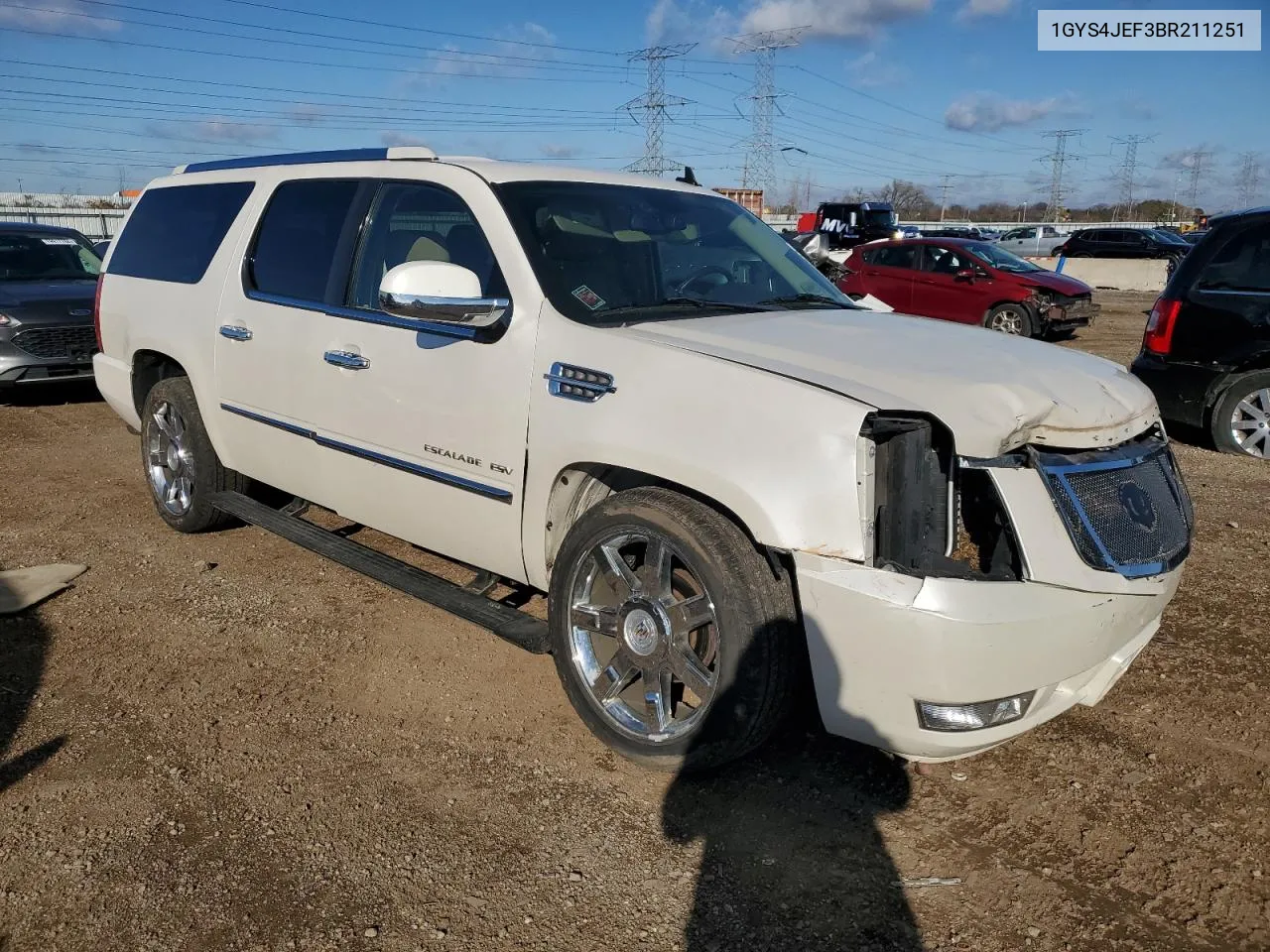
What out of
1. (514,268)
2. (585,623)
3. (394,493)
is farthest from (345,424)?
(585,623)

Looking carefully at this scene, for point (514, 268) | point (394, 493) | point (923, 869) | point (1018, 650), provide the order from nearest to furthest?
point (1018, 650) → point (923, 869) → point (514, 268) → point (394, 493)

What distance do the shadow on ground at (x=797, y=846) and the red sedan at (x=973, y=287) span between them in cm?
1315

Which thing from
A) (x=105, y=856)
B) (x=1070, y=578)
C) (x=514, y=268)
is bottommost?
(x=105, y=856)

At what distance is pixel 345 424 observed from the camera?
162 inches

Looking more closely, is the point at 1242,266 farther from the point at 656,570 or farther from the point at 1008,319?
the point at 1008,319

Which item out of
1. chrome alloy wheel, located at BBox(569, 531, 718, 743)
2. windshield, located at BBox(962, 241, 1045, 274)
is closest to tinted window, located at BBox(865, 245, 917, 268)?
windshield, located at BBox(962, 241, 1045, 274)

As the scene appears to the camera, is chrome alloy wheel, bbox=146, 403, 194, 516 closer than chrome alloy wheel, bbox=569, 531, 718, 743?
No

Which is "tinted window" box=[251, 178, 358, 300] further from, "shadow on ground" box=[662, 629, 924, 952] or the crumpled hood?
"shadow on ground" box=[662, 629, 924, 952]

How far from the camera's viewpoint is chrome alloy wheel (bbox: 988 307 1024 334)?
15734mm

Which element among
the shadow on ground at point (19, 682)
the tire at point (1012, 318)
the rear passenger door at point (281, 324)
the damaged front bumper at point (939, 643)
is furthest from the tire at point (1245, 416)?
the tire at point (1012, 318)

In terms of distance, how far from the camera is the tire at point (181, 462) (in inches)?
205

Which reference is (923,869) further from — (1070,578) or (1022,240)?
(1022,240)

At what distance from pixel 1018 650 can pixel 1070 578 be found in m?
0.24

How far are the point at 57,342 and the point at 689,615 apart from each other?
8.63 metres
